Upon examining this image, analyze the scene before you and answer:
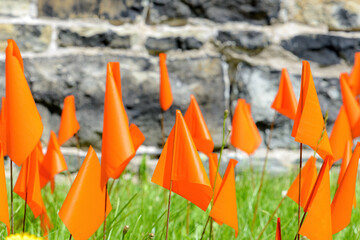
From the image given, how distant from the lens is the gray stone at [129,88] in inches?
63.7

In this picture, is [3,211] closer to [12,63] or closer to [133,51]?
[12,63]

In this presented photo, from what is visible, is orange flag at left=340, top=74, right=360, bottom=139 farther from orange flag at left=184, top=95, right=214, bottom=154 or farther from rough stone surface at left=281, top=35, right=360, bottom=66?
rough stone surface at left=281, top=35, right=360, bottom=66

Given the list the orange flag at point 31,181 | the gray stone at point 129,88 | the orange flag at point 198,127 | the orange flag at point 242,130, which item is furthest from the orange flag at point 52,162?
the gray stone at point 129,88

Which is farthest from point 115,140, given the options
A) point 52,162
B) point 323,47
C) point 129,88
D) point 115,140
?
point 323,47

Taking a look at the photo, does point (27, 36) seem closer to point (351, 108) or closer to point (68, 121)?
point (68, 121)

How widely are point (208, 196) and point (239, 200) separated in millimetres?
824

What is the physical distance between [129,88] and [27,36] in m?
0.47

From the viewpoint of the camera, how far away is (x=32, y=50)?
1.62 meters

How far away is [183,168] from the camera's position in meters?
0.49

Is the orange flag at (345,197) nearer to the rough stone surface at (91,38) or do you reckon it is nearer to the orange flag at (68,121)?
the orange flag at (68,121)

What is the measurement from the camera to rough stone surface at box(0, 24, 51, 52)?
5.22 ft

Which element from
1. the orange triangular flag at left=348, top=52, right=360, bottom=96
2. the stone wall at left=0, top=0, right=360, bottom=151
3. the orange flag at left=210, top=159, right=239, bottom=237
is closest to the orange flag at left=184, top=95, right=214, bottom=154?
the orange flag at left=210, top=159, right=239, bottom=237

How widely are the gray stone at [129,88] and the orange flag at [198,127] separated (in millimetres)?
1004

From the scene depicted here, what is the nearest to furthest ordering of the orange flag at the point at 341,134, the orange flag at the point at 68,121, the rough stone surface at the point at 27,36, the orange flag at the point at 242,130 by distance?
the orange flag at the point at 341,134
the orange flag at the point at 68,121
the orange flag at the point at 242,130
the rough stone surface at the point at 27,36
